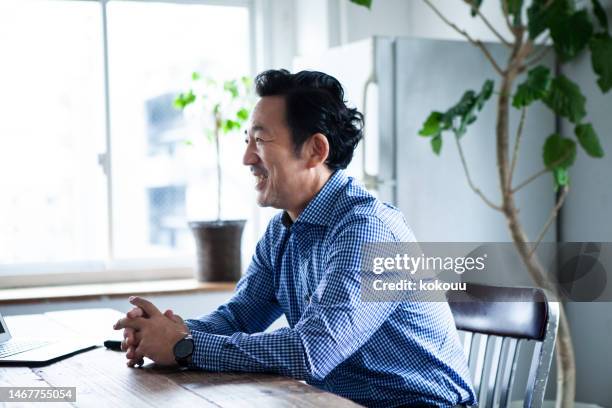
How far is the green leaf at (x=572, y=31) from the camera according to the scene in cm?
284

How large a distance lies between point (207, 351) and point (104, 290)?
6.81 feet

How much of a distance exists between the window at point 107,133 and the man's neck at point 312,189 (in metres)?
2.14

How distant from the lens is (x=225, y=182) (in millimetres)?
4070

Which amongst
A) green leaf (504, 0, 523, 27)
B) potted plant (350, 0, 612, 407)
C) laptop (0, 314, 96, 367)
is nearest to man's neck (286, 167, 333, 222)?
laptop (0, 314, 96, 367)

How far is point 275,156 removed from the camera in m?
1.84

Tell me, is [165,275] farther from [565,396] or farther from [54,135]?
[565,396]

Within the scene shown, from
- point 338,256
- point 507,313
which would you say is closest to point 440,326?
point 507,313

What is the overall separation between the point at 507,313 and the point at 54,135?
258 cm

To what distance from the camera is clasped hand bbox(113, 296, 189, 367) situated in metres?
1.52

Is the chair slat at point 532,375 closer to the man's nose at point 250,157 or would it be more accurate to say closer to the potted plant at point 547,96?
the man's nose at point 250,157

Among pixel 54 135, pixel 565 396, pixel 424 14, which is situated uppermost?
pixel 424 14

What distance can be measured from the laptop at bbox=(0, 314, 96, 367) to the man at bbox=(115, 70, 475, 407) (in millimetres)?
170

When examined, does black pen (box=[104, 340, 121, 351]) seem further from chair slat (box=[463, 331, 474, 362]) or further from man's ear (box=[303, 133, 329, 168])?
chair slat (box=[463, 331, 474, 362])

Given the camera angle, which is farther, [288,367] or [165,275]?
[165,275]
